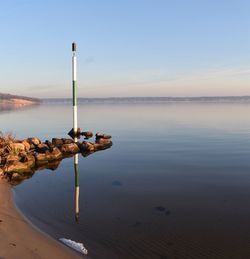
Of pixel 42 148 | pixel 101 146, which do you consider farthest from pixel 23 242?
pixel 101 146

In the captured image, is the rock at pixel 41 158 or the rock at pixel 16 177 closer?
the rock at pixel 16 177

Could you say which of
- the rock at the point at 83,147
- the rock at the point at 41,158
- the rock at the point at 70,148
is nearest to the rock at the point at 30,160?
the rock at the point at 41,158

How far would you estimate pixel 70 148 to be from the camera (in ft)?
80.5

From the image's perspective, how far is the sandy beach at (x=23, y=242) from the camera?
7.78m

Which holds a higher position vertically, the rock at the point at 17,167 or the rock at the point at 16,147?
the rock at the point at 16,147

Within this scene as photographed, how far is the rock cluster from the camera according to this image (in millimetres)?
16578

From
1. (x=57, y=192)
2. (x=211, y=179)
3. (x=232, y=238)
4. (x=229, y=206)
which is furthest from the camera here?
(x=211, y=179)

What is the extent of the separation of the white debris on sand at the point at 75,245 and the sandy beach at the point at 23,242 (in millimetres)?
209

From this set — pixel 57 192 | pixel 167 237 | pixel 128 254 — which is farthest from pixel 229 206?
pixel 57 192

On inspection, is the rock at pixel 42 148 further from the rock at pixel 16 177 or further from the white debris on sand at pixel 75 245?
the white debris on sand at pixel 75 245

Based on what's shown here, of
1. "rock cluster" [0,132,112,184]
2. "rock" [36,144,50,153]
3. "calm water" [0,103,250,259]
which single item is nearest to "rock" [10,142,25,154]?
"rock cluster" [0,132,112,184]

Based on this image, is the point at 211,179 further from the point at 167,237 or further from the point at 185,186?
the point at 167,237

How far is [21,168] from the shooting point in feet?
56.5

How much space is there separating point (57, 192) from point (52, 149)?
8.44 metres
